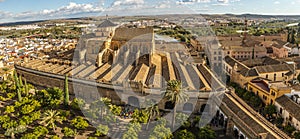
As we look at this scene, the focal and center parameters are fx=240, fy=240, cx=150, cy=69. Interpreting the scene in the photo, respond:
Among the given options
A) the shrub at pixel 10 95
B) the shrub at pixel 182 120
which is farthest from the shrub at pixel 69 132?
the shrub at pixel 10 95

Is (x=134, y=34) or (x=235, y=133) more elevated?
(x=134, y=34)

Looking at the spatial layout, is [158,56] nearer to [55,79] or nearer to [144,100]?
[144,100]

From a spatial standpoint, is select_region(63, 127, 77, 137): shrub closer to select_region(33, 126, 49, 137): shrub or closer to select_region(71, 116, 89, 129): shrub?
select_region(71, 116, 89, 129): shrub

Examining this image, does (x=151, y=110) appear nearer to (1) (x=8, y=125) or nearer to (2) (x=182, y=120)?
(2) (x=182, y=120)

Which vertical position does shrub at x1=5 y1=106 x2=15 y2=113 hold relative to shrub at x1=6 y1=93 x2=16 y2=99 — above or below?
below

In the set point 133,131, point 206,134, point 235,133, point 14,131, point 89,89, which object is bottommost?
point 235,133

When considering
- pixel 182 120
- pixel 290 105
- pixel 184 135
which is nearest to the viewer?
pixel 184 135

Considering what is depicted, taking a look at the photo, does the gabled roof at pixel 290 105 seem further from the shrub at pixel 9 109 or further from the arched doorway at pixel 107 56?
the shrub at pixel 9 109

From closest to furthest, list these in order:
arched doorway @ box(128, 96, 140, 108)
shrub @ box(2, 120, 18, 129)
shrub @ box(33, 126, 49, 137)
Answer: shrub @ box(33, 126, 49, 137) < shrub @ box(2, 120, 18, 129) < arched doorway @ box(128, 96, 140, 108)

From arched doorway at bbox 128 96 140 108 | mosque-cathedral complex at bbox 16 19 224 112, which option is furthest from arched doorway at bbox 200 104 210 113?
arched doorway at bbox 128 96 140 108

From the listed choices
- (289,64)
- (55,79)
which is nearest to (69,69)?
(55,79)

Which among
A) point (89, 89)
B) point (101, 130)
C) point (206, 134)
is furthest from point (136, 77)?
point (206, 134)

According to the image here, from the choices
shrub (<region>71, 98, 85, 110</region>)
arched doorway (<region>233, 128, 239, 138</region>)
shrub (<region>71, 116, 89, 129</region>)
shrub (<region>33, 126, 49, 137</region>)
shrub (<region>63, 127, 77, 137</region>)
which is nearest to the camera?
shrub (<region>33, 126, 49, 137</region>)
